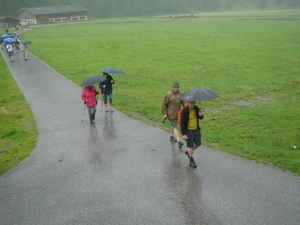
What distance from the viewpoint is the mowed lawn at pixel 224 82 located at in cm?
1132

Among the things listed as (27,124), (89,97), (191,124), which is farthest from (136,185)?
(27,124)

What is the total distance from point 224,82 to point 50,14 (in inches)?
3694

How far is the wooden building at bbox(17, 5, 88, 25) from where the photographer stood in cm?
9925

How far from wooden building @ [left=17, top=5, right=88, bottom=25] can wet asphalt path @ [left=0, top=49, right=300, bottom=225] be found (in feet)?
320

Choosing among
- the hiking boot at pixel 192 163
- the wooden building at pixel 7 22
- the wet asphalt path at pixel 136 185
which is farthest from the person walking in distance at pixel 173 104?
the wooden building at pixel 7 22

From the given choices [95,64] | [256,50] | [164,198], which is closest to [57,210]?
[164,198]

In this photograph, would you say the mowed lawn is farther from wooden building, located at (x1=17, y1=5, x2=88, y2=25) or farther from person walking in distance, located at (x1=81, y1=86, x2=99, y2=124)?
wooden building, located at (x1=17, y1=5, x2=88, y2=25)

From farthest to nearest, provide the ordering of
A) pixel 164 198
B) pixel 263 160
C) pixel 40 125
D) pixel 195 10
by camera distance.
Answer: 1. pixel 195 10
2. pixel 40 125
3. pixel 263 160
4. pixel 164 198

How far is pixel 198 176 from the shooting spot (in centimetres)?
877

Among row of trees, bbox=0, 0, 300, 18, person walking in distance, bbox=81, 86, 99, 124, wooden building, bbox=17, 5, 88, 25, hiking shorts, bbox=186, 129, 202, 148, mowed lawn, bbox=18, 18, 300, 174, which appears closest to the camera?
hiking shorts, bbox=186, 129, 202, 148

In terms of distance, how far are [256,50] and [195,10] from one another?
545 feet

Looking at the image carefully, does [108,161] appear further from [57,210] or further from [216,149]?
[216,149]

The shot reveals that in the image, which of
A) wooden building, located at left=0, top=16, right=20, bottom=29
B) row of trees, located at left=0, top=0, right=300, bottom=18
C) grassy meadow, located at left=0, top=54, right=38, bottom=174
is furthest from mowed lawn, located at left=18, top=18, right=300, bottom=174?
row of trees, located at left=0, top=0, right=300, bottom=18

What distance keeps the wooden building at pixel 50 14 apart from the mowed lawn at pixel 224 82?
214ft
